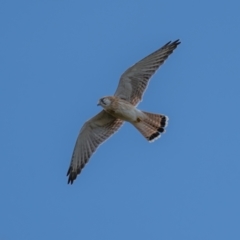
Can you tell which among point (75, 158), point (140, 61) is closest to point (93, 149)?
point (75, 158)

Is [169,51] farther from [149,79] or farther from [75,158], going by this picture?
[75,158]

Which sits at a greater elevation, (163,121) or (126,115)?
(126,115)

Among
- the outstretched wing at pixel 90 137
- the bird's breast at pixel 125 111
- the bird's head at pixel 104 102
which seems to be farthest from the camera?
the outstretched wing at pixel 90 137

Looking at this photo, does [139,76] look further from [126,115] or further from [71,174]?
[71,174]

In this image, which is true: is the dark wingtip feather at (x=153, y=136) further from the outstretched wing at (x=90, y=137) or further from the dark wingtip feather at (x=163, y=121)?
the outstretched wing at (x=90, y=137)

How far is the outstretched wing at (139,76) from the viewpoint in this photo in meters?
21.0

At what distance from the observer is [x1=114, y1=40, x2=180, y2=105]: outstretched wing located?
21.0 m

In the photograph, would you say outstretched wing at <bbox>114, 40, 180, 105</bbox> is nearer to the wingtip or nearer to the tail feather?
the tail feather

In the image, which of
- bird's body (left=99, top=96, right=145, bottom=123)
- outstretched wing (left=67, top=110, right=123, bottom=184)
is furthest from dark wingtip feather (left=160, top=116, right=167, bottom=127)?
outstretched wing (left=67, top=110, right=123, bottom=184)

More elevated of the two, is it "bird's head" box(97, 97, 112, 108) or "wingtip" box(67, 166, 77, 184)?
"bird's head" box(97, 97, 112, 108)

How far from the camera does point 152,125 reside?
2103 centimetres

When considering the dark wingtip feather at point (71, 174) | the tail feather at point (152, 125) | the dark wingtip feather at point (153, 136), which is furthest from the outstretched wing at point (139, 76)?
the dark wingtip feather at point (71, 174)

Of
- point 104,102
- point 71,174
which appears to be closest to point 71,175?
point 71,174

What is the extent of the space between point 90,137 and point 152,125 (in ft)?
3.99
